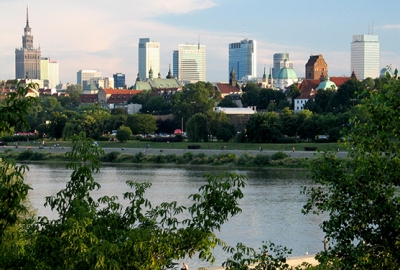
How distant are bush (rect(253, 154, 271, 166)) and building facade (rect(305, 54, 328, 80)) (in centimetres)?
10487

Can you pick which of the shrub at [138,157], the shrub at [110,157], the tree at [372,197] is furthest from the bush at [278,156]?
the tree at [372,197]

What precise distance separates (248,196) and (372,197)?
79.3 ft

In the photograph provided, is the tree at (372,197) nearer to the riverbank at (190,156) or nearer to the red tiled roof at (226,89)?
the riverbank at (190,156)

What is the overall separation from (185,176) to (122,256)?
36475 mm

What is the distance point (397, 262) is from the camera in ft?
33.6

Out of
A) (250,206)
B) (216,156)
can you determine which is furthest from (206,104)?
(250,206)

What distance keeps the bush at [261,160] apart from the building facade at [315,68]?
10487 centimetres

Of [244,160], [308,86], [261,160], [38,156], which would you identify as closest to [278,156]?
[261,160]

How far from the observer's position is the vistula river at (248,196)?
2356 cm

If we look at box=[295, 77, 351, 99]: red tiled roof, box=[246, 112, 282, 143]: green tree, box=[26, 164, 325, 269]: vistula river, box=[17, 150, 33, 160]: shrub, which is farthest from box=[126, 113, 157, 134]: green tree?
box=[295, 77, 351, 99]: red tiled roof

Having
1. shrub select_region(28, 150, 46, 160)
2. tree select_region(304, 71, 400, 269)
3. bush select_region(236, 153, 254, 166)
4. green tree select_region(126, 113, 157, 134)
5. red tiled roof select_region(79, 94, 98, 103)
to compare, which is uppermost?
tree select_region(304, 71, 400, 269)

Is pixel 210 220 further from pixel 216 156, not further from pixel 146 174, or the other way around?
pixel 216 156

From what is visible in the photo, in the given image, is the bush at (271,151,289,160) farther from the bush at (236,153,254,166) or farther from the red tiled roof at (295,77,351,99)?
the red tiled roof at (295,77,351,99)

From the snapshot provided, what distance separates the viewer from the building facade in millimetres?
155250
